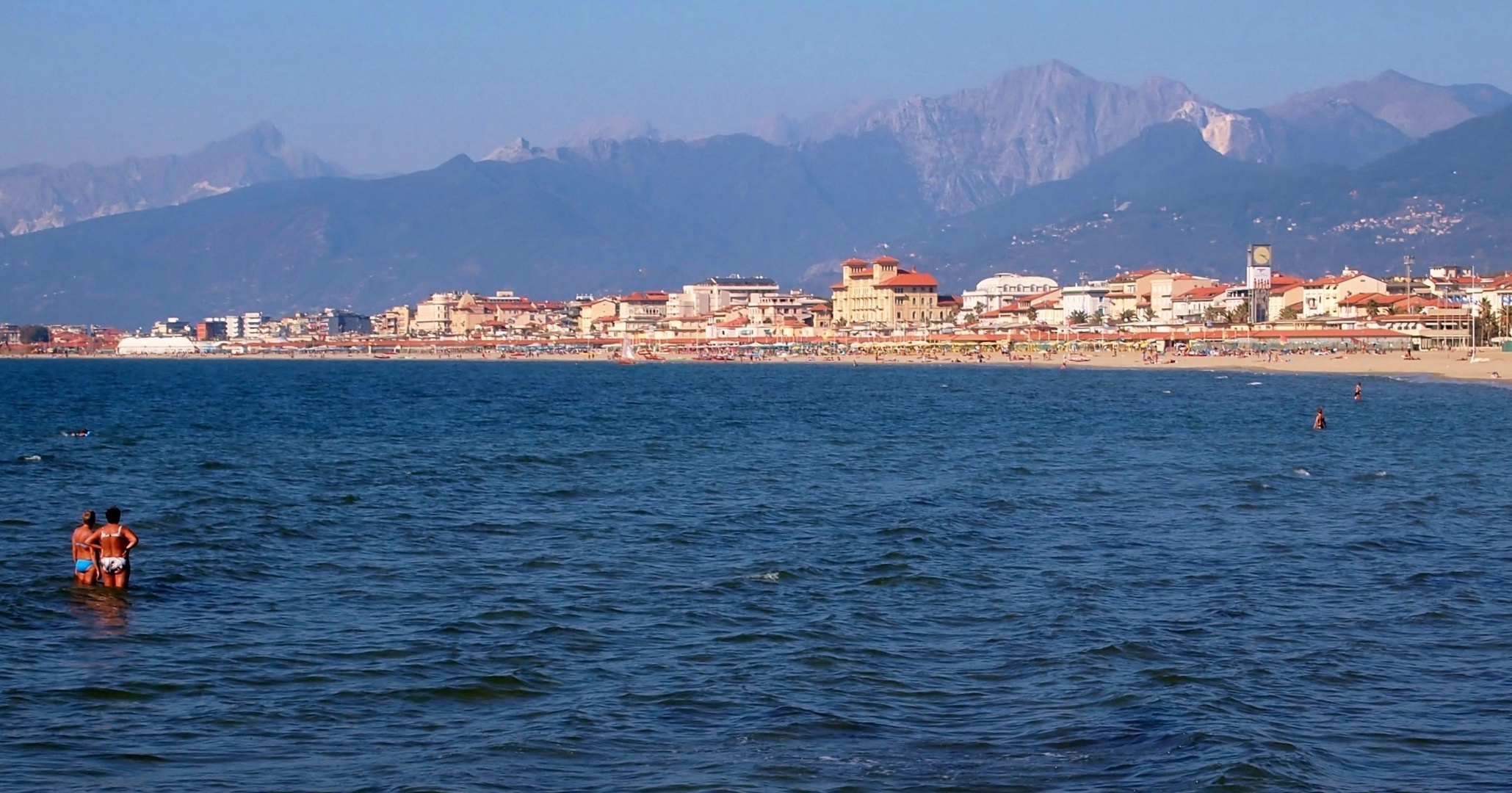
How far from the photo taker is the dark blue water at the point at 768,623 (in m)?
11.5

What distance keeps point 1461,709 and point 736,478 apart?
19848 millimetres

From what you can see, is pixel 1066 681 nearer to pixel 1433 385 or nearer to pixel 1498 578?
pixel 1498 578

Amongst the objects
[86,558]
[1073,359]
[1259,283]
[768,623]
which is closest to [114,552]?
[86,558]

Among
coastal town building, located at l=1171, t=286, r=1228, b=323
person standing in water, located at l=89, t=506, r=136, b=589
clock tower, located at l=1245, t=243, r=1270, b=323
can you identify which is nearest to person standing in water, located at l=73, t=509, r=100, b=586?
person standing in water, located at l=89, t=506, r=136, b=589

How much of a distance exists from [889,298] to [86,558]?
167 m

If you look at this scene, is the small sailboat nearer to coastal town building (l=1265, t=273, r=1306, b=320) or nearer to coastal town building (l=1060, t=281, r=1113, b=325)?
coastal town building (l=1060, t=281, r=1113, b=325)

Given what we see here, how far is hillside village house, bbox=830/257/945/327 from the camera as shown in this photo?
182m

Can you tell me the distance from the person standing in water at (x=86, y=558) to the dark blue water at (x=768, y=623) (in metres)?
0.51

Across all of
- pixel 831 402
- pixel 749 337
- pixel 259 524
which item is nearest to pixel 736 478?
pixel 259 524

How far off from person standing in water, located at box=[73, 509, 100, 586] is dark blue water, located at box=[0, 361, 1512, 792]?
0.51 metres

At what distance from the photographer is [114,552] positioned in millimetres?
18062

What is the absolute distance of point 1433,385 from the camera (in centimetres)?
7262

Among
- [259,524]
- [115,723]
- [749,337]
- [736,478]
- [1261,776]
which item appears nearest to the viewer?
[1261,776]

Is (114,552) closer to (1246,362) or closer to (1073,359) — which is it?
(1246,362)
